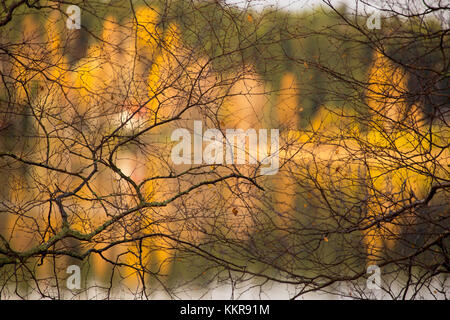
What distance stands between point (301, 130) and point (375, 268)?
1189 mm

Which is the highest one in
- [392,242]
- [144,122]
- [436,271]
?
[144,122]

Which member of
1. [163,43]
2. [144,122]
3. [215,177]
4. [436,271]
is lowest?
[436,271]

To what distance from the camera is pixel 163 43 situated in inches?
151

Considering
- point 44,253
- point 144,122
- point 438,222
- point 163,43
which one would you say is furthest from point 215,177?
point 438,222

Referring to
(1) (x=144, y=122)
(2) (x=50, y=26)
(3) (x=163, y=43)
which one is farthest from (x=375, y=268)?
(2) (x=50, y=26)

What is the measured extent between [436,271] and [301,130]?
1.43 meters

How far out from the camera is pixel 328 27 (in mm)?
3789

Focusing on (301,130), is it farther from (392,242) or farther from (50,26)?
(50,26)

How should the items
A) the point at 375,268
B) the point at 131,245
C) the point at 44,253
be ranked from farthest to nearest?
the point at 131,245 → the point at 375,268 → the point at 44,253

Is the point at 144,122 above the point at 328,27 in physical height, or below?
below

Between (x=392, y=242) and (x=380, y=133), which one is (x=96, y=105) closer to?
(x=380, y=133)

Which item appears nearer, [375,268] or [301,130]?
[375,268]

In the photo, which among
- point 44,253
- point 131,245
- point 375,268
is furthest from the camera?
point 131,245

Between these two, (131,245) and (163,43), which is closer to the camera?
(163,43)
